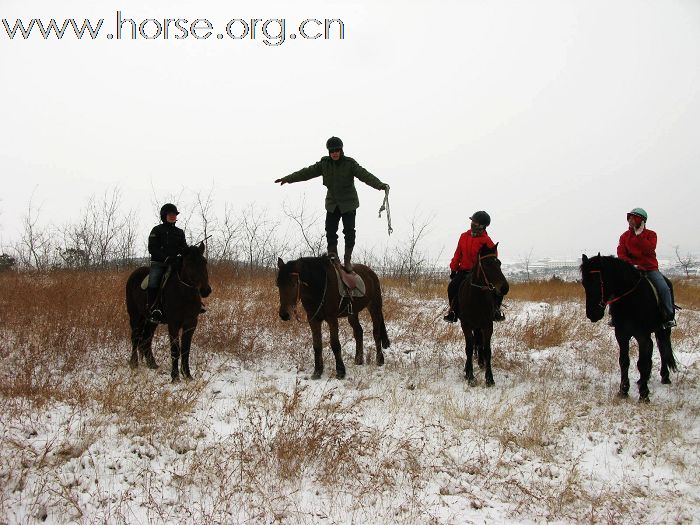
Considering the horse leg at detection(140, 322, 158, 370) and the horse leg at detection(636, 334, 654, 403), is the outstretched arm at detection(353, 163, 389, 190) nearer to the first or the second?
the horse leg at detection(140, 322, 158, 370)

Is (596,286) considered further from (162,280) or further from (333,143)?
(162,280)

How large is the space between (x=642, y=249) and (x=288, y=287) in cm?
527

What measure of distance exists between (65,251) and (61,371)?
591 inches

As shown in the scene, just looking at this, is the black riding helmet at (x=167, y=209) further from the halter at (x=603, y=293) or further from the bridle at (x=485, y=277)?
the halter at (x=603, y=293)

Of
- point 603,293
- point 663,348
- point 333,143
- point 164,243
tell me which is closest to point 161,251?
point 164,243

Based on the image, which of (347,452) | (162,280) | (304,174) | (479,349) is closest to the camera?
(347,452)

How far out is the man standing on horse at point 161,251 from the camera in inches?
266

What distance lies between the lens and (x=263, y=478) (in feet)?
13.1

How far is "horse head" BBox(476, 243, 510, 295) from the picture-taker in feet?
22.4

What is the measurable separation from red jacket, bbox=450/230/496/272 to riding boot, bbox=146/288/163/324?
4.90m

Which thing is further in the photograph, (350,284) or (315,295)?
(350,284)

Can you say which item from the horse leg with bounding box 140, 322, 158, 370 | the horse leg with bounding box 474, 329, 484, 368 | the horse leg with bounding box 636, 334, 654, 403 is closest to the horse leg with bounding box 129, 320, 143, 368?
the horse leg with bounding box 140, 322, 158, 370

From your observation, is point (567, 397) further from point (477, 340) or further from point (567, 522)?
point (567, 522)

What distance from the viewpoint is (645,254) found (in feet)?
21.9
